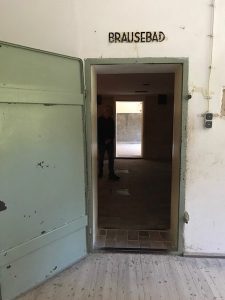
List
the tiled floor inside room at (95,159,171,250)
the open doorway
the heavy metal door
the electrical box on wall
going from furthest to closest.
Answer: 1. the open doorway
2. the tiled floor inside room at (95,159,171,250)
3. the electrical box on wall
4. the heavy metal door

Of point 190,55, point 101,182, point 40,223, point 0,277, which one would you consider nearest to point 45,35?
point 190,55

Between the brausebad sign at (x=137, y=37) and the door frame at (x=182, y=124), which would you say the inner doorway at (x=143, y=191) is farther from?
the brausebad sign at (x=137, y=37)

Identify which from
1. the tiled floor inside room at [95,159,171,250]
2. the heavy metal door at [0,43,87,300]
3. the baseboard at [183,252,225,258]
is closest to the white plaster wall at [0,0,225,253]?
the heavy metal door at [0,43,87,300]

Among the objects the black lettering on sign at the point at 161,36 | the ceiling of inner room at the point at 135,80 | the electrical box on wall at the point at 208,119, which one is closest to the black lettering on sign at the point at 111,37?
the black lettering on sign at the point at 161,36

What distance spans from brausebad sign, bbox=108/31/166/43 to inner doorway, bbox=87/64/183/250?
208 millimetres

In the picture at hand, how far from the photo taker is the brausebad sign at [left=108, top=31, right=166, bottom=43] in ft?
8.20

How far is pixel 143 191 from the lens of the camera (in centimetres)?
505

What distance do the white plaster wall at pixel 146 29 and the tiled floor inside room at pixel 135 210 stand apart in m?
1.08

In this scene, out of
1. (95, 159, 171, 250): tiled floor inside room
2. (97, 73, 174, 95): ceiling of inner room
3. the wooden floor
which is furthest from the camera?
(97, 73, 174, 95): ceiling of inner room

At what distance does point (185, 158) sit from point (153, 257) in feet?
3.25

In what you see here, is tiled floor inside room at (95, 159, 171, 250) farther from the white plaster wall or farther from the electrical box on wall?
the electrical box on wall

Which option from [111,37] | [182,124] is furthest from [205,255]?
[111,37]

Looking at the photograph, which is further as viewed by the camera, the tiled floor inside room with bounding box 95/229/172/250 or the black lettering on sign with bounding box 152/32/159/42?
the tiled floor inside room with bounding box 95/229/172/250

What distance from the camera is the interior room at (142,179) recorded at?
302 cm
